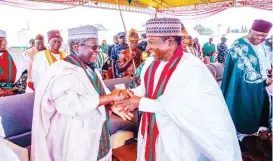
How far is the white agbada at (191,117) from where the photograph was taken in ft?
6.98

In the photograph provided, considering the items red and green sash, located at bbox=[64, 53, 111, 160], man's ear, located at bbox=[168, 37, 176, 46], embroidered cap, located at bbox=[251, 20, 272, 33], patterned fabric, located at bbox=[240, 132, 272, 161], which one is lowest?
patterned fabric, located at bbox=[240, 132, 272, 161]

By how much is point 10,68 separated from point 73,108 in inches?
110

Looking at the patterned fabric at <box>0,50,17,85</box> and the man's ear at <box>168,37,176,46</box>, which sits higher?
the man's ear at <box>168,37,176,46</box>

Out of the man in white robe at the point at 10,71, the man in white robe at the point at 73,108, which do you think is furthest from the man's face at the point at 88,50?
the man in white robe at the point at 10,71

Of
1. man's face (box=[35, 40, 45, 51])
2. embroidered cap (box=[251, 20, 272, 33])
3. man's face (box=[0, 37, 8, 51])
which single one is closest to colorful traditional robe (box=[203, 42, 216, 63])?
man's face (box=[35, 40, 45, 51])

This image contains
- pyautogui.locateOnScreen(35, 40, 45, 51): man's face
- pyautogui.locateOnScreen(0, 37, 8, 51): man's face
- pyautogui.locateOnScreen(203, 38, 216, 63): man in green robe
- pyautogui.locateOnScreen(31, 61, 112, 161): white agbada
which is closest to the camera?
pyautogui.locateOnScreen(31, 61, 112, 161): white agbada

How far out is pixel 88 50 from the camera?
7.59 ft

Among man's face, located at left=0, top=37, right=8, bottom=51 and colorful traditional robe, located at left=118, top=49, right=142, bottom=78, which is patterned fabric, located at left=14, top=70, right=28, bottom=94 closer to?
man's face, located at left=0, top=37, right=8, bottom=51

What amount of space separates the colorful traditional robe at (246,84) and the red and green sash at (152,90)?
195cm

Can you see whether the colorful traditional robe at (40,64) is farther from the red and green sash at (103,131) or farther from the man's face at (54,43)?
the red and green sash at (103,131)

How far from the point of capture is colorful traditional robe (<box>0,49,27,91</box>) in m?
4.20

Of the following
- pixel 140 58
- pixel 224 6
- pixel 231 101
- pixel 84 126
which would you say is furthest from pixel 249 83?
pixel 224 6

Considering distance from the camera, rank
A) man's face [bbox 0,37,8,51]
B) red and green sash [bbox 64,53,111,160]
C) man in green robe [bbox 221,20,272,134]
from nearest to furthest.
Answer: red and green sash [bbox 64,53,111,160], man in green robe [bbox 221,20,272,134], man's face [bbox 0,37,8,51]

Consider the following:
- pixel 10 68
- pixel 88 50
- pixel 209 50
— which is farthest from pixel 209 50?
pixel 88 50
